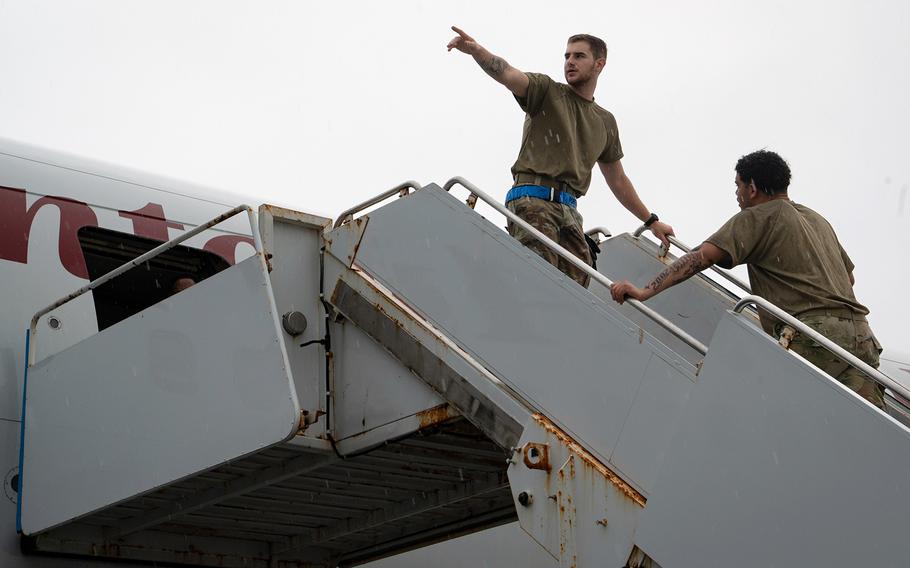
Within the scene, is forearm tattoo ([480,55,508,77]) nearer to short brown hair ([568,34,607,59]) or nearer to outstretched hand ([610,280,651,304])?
short brown hair ([568,34,607,59])

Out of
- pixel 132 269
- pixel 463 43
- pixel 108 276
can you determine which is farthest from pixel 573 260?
A: pixel 132 269

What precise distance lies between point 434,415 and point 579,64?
2.42 meters

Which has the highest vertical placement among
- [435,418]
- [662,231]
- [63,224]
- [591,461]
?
[662,231]

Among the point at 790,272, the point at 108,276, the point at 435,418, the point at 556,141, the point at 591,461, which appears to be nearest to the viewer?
the point at 591,461

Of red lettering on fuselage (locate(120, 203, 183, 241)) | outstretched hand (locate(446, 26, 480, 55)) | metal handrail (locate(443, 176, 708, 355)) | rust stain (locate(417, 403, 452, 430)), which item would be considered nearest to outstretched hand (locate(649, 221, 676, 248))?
metal handrail (locate(443, 176, 708, 355))

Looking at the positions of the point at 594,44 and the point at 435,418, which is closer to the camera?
the point at 435,418

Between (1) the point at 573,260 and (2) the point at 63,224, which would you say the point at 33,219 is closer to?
(2) the point at 63,224

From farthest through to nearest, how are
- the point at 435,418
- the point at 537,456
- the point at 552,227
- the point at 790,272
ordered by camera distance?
1. the point at 552,227
2. the point at 435,418
3. the point at 790,272
4. the point at 537,456

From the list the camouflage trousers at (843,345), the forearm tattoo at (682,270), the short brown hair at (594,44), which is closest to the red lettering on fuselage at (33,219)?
the short brown hair at (594,44)

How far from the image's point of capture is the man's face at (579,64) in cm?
698

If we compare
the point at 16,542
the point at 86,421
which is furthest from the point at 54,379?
the point at 16,542

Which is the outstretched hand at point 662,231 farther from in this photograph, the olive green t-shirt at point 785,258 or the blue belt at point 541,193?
the olive green t-shirt at point 785,258

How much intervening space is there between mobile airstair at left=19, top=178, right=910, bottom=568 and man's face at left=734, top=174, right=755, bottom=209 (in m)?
0.85

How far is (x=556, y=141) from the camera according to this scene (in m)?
6.78
